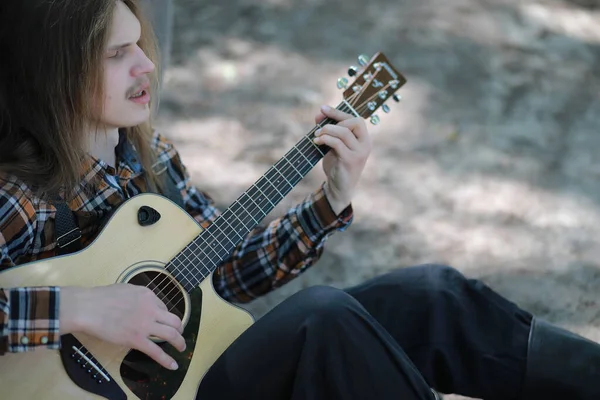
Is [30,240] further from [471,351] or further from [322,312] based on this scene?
[471,351]

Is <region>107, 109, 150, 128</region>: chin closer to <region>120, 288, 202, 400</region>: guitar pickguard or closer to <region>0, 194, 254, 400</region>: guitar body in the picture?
<region>0, 194, 254, 400</region>: guitar body

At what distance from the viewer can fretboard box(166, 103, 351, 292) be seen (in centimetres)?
171

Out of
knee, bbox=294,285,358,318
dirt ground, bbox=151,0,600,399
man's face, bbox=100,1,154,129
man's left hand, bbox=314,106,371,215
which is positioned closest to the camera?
knee, bbox=294,285,358,318

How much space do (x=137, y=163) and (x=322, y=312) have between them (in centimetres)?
56

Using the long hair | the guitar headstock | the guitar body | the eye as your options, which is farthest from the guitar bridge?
the guitar headstock

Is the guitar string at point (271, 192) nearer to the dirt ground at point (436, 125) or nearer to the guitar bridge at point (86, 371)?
the guitar bridge at point (86, 371)

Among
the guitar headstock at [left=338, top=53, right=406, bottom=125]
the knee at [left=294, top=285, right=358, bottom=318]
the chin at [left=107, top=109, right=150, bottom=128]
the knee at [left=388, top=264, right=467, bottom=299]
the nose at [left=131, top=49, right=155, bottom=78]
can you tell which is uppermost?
the nose at [left=131, top=49, right=155, bottom=78]

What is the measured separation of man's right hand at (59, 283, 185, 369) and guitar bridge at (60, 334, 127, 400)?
5 centimetres

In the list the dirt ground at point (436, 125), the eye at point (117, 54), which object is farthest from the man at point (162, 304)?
the dirt ground at point (436, 125)

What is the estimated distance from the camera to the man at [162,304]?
5.03 feet

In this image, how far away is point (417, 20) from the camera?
12.4ft

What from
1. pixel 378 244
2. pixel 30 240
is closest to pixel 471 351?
pixel 30 240

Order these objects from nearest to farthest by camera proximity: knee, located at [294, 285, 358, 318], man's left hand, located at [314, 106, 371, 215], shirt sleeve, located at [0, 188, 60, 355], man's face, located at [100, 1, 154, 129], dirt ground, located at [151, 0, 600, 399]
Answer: shirt sleeve, located at [0, 188, 60, 355] → knee, located at [294, 285, 358, 318] → man's face, located at [100, 1, 154, 129] → man's left hand, located at [314, 106, 371, 215] → dirt ground, located at [151, 0, 600, 399]

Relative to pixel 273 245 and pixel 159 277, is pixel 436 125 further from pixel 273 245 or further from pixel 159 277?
pixel 159 277
